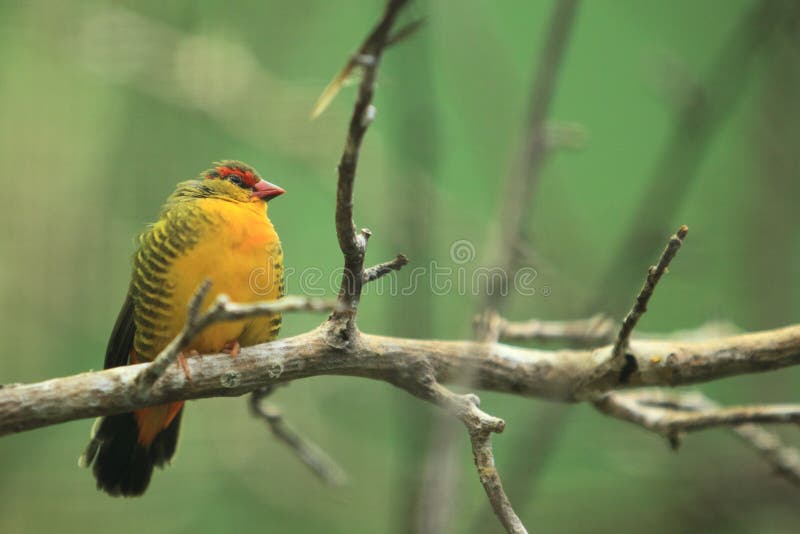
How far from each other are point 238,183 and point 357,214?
1.47 metres

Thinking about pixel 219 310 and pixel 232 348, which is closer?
pixel 219 310

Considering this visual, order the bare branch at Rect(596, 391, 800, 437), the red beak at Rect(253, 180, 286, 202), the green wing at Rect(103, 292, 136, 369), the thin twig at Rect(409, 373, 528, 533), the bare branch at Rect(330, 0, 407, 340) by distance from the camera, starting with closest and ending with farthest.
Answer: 1. the bare branch at Rect(330, 0, 407, 340)
2. the thin twig at Rect(409, 373, 528, 533)
3. the bare branch at Rect(596, 391, 800, 437)
4. the green wing at Rect(103, 292, 136, 369)
5. the red beak at Rect(253, 180, 286, 202)

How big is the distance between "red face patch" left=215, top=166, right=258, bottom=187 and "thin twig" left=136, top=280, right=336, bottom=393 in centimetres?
124

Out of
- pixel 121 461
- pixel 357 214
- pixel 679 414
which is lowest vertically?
pixel 121 461

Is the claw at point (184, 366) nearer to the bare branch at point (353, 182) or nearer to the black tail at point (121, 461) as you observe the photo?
the bare branch at point (353, 182)

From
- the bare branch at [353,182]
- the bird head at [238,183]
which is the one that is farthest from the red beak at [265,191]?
the bare branch at [353,182]

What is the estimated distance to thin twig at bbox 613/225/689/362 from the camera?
1764mm

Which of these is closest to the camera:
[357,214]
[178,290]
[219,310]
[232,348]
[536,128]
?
[219,310]

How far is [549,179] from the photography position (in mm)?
3445

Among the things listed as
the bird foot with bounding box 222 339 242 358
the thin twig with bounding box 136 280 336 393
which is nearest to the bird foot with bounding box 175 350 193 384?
the bird foot with bounding box 222 339 242 358

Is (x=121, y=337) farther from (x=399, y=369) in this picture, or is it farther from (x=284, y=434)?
(x=399, y=369)

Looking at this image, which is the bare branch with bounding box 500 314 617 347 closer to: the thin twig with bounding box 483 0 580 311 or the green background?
the green background

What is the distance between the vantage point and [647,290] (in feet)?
6.28

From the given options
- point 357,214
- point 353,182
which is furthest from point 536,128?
point 357,214
